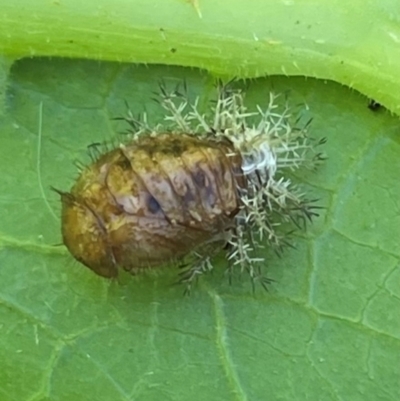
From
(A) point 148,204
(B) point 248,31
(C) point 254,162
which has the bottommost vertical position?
(A) point 148,204

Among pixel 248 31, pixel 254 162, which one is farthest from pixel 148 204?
pixel 248 31

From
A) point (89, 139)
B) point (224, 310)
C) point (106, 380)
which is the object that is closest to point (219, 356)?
point (224, 310)

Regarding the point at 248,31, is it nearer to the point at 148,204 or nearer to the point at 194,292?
the point at 148,204

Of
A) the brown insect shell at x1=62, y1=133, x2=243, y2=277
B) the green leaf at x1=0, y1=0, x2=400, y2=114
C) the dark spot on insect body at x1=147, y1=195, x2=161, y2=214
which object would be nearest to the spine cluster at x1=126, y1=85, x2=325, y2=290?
the brown insect shell at x1=62, y1=133, x2=243, y2=277

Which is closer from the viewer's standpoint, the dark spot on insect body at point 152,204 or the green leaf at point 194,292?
the dark spot on insect body at point 152,204

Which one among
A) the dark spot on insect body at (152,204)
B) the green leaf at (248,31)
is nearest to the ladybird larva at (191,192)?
the dark spot on insect body at (152,204)

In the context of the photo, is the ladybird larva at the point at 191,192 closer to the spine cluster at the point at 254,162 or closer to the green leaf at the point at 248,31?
the spine cluster at the point at 254,162
